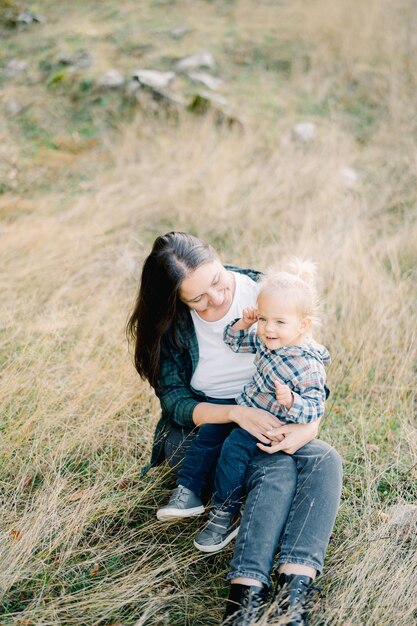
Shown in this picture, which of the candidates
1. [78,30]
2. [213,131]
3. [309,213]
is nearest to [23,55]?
[78,30]

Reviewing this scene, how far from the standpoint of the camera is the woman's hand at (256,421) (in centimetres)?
227

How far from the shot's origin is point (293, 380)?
2305 millimetres

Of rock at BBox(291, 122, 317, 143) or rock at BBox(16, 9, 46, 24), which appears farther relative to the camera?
rock at BBox(16, 9, 46, 24)

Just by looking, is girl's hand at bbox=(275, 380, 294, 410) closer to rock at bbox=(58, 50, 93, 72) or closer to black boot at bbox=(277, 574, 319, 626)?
black boot at bbox=(277, 574, 319, 626)

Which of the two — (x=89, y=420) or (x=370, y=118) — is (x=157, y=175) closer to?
(x=370, y=118)

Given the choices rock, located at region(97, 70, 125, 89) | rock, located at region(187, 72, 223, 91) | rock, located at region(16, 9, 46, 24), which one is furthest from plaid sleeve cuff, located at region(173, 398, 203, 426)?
rock, located at region(16, 9, 46, 24)

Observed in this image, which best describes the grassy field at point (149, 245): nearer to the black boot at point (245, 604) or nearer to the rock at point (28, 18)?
the black boot at point (245, 604)

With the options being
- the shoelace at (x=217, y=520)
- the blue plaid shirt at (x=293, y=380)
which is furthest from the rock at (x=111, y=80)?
the shoelace at (x=217, y=520)

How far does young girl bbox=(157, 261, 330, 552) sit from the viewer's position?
2268mm

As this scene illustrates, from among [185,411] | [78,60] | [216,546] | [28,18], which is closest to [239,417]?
[185,411]

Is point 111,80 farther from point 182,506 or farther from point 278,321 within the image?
point 182,506

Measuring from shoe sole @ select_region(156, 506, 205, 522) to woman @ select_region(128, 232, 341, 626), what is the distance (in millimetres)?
279

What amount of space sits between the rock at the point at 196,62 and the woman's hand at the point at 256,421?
22.8ft

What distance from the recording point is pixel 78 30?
9.63 meters
